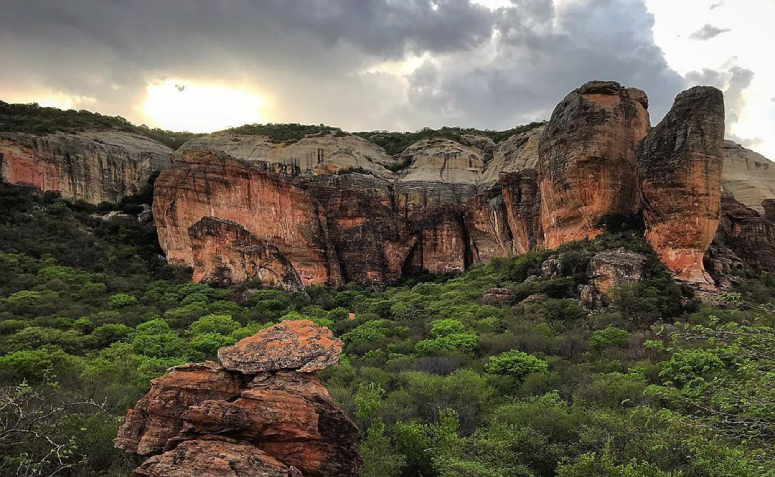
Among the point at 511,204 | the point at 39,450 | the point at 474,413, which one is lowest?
the point at 474,413

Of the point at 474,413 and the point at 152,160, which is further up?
the point at 152,160

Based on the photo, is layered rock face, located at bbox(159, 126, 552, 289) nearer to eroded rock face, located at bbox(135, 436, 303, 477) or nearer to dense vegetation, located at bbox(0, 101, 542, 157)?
dense vegetation, located at bbox(0, 101, 542, 157)

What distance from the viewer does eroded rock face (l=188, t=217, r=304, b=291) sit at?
31.3 m

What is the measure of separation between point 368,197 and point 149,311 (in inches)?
900

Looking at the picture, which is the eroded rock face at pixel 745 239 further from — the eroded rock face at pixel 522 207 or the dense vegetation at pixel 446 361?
the eroded rock face at pixel 522 207

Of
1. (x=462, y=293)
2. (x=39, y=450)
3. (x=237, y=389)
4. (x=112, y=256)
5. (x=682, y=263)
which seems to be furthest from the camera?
(x=112, y=256)

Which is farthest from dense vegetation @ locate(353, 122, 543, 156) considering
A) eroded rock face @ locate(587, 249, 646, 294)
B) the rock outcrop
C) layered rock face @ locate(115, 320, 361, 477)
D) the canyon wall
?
layered rock face @ locate(115, 320, 361, 477)

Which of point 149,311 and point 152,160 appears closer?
point 149,311

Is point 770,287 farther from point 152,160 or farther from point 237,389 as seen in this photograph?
point 152,160

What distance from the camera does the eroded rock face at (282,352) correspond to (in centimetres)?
640

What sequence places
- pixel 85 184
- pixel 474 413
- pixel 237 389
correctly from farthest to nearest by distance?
1. pixel 85 184
2. pixel 474 413
3. pixel 237 389

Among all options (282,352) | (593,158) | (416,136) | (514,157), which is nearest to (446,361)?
(282,352)

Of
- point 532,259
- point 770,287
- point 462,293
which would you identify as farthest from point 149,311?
point 770,287

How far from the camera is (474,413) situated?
10273 millimetres
